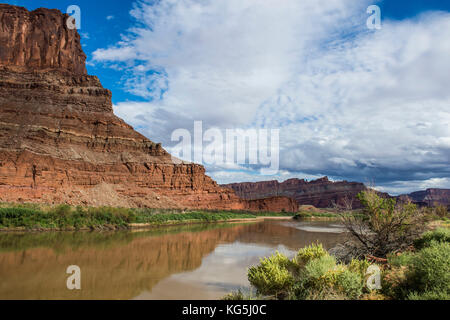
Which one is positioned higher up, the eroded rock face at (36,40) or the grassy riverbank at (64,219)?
the eroded rock face at (36,40)

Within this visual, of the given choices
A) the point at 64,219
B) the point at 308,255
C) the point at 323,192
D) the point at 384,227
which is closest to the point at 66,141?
the point at 64,219

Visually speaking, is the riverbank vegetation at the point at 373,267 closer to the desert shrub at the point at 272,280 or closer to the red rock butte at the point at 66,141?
the desert shrub at the point at 272,280

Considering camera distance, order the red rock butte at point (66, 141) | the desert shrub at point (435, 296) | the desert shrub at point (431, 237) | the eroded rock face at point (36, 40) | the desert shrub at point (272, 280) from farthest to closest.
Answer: the eroded rock face at point (36, 40) → the red rock butte at point (66, 141) → the desert shrub at point (431, 237) → the desert shrub at point (272, 280) → the desert shrub at point (435, 296)

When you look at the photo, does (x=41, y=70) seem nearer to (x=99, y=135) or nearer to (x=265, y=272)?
(x=99, y=135)

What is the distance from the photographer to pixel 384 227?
37.5 feet

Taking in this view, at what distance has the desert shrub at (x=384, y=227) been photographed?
11359 millimetres

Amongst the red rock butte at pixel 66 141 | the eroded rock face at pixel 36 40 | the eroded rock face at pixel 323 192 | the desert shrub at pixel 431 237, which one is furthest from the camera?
the eroded rock face at pixel 323 192

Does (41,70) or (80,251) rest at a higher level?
(41,70)

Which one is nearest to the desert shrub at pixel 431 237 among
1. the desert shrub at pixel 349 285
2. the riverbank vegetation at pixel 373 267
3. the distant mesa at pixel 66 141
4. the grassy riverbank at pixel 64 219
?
the riverbank vegetation at pixel 373 267

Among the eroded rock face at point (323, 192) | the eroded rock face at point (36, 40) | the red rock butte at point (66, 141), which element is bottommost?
the eroded rock face at point (323, 192)

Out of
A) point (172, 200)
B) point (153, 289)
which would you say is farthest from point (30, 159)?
point (153, 289)

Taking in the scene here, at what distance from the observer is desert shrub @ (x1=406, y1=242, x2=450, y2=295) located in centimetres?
643
